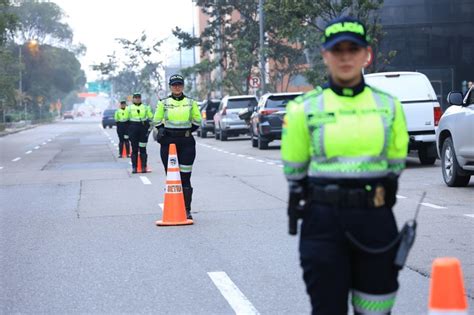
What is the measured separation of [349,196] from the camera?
441 cm

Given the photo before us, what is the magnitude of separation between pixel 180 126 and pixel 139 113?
10.4 metres

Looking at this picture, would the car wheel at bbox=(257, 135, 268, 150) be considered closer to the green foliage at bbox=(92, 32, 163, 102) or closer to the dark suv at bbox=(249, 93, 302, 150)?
the dark suv at bbox=(249, 93, 302, 150)

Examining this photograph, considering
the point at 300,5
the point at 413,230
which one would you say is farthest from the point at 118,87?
the point at 413,230

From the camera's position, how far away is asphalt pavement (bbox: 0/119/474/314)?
7742mm

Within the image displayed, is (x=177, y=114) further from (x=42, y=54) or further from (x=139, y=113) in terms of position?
(x=42, y=54)

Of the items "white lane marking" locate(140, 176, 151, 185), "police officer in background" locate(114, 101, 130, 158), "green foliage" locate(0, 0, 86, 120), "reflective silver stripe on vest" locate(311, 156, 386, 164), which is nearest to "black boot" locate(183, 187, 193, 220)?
"white lane marking" locate(140, 176, 151, 185)

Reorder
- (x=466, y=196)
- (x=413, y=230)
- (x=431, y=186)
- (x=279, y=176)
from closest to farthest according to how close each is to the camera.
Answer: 1. (x=413, y=230)
2. (x=466, y=196)
3. (x=431, y=186)
4. (x=279, y=176)

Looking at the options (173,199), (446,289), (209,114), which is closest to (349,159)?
(446,289)

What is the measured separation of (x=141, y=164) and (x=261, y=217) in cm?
962

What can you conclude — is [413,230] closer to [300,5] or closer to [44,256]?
[44,256]

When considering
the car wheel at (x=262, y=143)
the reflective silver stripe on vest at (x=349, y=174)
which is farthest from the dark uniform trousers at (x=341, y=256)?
the car wheel at (x=262, y=143)

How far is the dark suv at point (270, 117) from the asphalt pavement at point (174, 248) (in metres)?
11.1

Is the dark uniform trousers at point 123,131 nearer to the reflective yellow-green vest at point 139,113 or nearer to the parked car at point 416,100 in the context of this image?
the reflective yellow-green vest at point 139,113

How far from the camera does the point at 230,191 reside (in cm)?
1705
